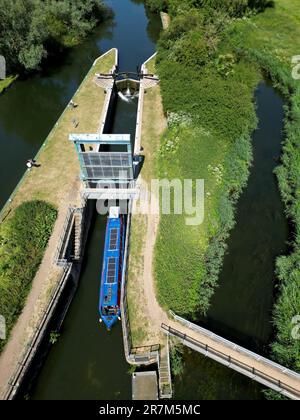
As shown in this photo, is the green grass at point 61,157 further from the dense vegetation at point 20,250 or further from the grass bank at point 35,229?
the dense vegetation at point 20,250

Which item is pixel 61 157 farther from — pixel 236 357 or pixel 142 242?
pixel 236 357

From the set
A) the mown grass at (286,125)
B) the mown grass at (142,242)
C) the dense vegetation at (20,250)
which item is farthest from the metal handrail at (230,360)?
the dense vegetation at (20,250)

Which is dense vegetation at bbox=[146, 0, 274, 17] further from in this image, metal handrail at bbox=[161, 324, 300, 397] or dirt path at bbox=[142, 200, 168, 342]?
metal handrail at bbox=[161, 324, 300, 397]

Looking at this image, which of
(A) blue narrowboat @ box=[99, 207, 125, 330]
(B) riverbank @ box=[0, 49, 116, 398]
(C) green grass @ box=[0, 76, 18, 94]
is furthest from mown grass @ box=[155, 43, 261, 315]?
(C) green grass @ box=[0, 76, 18, 94]

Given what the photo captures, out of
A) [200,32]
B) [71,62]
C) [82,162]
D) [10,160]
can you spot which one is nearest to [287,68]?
[200,32]

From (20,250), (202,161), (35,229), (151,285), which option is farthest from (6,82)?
(151,285)
